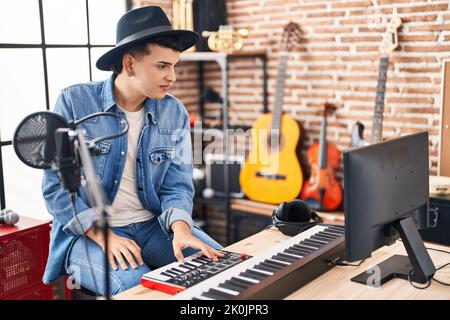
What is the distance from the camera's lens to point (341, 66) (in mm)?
3980

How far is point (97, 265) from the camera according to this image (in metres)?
2.05

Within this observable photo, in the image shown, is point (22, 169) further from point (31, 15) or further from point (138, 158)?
point (138, 158)

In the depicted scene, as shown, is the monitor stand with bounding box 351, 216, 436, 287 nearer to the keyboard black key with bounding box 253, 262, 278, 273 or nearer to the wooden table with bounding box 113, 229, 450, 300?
the wooden table with bounding box 113, 229, 450, 300

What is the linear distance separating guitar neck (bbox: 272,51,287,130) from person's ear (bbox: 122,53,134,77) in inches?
76.5

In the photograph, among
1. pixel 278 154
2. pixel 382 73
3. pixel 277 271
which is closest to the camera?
pixel 277 271

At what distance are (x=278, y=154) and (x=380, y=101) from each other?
2.68ft

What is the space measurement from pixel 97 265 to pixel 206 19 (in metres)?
2.77

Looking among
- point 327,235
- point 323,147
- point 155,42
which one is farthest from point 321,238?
point 323,147

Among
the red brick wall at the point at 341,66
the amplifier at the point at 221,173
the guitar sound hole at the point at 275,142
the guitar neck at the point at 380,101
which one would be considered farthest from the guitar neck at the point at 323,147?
the amplifier at the point at 221,173

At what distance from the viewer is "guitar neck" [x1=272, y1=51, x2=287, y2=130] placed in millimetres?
4070

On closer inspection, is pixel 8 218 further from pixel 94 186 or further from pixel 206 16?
pixel 206 16

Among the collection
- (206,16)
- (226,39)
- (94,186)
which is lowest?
(94,186)

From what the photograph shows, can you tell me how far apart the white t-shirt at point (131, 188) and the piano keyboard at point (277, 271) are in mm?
708
